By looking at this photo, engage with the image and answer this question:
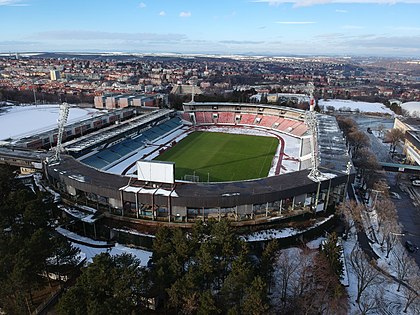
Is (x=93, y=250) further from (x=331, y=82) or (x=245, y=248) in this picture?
(x=331, y=82)

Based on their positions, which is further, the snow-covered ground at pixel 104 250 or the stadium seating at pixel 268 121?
the stadium seating at pixel 268 121

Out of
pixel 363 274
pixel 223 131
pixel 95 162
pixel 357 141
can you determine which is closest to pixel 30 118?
pixel 95 162

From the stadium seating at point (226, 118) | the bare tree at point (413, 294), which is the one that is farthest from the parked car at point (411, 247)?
the stadium seating at point (226, 118)

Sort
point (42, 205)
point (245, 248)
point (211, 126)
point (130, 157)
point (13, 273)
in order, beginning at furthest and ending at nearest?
1. point (211, 126)
2. point (130, 157)
3. point (42, 205)
4. point (245, 248)
5. point (13, 273)

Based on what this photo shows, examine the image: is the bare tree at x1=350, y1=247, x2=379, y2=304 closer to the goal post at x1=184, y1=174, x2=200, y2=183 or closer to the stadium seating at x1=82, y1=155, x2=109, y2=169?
the goal post at x1=184, y1=174, x2=200, y2=183

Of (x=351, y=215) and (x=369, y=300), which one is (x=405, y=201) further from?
(x=369, y=300)

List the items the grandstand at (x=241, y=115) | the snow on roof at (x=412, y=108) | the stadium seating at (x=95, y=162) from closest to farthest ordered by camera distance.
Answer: the stadium seating at (x=95, y=162) < the grandstand at (x=241, y=115) < the snow on roof at (x=412, y=108)

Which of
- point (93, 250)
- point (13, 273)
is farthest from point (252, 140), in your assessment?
point (13, 273)

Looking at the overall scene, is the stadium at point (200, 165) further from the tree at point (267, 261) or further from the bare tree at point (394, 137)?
the bare tree at point (394, 137)
